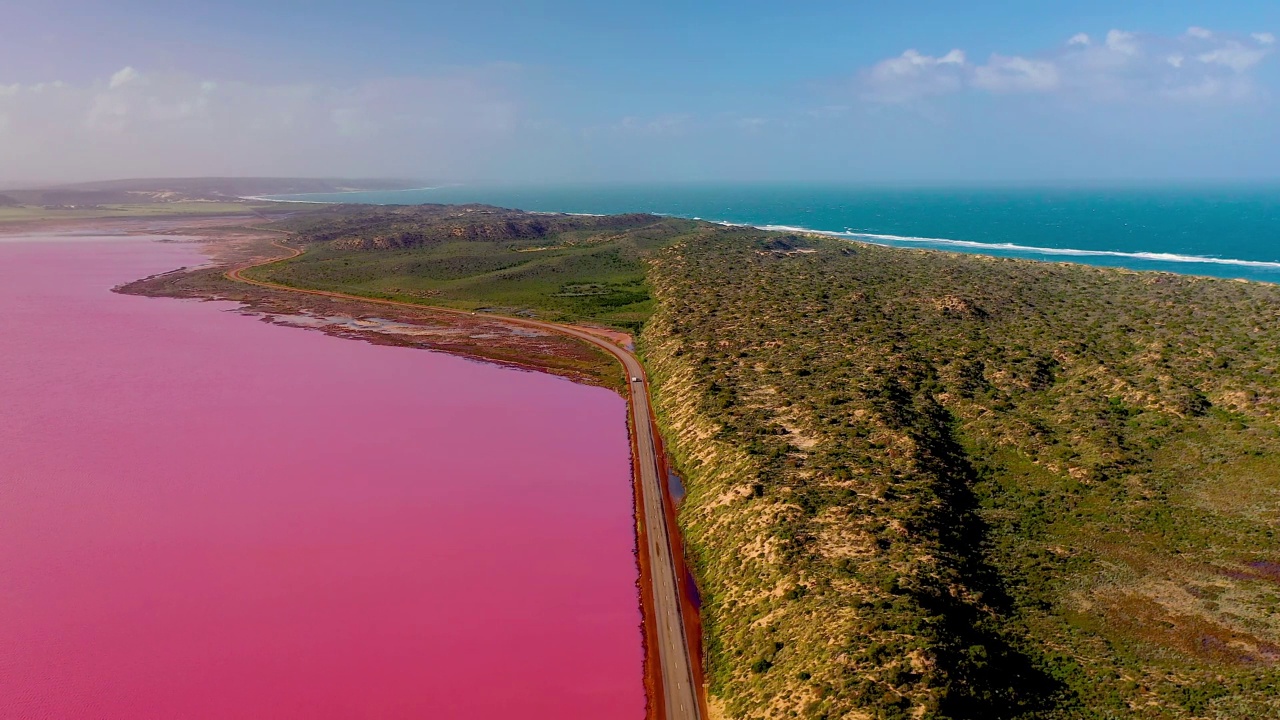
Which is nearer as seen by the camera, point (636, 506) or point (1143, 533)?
point (1143, 533)

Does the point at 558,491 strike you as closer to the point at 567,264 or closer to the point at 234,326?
the point at 234,326

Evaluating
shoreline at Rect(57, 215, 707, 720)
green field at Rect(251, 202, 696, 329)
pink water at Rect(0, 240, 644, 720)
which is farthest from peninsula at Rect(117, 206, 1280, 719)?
green field at Rect(251, 202, 696, 329)

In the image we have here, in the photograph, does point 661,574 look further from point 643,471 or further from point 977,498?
point 977,498

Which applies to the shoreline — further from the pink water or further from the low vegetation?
the low vegetation

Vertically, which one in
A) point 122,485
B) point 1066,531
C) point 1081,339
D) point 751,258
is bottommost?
point 122,485

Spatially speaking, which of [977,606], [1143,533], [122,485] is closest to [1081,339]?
[1143,533]

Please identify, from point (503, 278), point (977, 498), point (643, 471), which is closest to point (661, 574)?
point (643, 471)
